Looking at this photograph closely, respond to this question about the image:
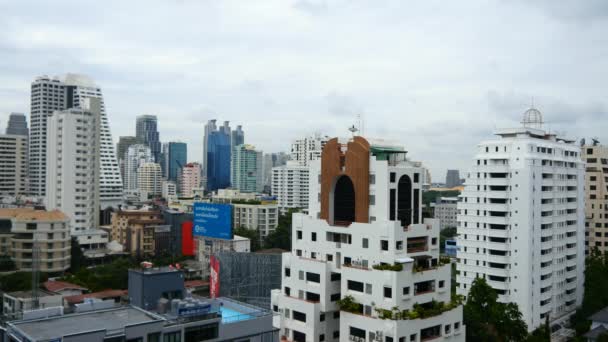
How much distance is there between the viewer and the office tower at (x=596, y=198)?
191ft

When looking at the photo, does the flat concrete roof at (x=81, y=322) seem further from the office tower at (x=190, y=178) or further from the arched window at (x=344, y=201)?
the office tower at (x=190, y=178)

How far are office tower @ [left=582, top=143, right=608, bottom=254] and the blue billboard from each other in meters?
38.1

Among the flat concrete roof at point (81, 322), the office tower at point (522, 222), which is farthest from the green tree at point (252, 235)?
the flat concrete roof at point (81, 322)

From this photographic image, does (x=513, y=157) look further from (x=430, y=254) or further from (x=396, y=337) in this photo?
(x=396, y=337)

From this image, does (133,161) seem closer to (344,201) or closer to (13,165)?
(13,165)

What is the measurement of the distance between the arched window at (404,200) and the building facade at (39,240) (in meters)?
43.7

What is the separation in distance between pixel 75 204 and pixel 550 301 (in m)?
60.4

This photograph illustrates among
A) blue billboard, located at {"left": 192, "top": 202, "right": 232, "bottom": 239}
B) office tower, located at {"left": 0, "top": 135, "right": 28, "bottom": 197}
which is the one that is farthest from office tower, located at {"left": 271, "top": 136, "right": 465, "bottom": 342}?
office tower, located at {"left": 0, "top": 135, "right": 28, "bottom": 197}

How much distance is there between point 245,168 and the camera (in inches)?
6501

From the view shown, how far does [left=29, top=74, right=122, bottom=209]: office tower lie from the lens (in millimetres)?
102500

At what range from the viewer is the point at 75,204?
76.1 meters

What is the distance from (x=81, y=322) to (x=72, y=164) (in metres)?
58.8

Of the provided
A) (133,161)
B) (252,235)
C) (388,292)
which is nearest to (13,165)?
(252,235)

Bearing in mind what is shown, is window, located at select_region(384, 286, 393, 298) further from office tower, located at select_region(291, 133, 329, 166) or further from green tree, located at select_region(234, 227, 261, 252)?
Answer: office tower, located at select_region(291, 133, 329, 166)
